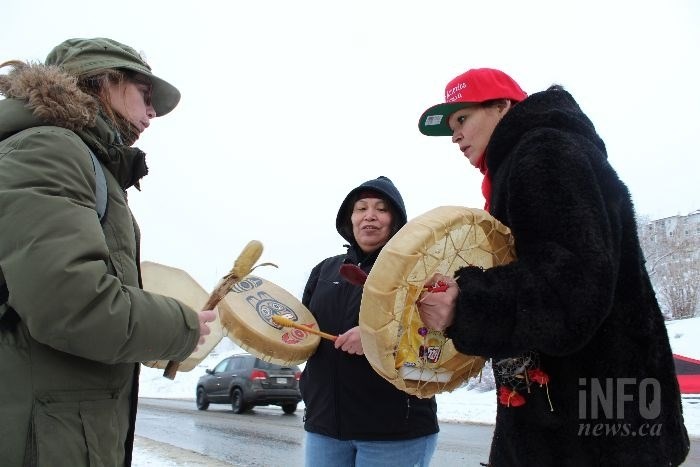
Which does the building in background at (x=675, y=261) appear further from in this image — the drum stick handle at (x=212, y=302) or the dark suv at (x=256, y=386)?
the drum stick handle at (x=212, y=302)

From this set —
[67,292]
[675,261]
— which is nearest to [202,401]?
[67,292]

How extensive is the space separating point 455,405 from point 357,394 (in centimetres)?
1264

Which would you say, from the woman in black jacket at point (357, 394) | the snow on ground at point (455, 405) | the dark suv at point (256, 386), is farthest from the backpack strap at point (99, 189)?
the dark suv at point (256, 386)

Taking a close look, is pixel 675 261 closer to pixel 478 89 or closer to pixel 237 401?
pixel 237 401

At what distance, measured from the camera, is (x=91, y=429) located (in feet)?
4.62

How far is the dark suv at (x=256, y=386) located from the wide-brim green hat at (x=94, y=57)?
12008 mm

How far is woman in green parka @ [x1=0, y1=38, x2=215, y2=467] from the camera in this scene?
1284 millimetres

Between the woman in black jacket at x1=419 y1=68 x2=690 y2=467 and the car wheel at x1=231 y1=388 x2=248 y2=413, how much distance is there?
43.2 ft

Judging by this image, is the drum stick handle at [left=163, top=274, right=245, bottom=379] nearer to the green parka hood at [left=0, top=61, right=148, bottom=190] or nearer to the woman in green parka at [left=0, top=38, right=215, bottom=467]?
the woman in green parka at [left=0, top=38, right=215, bottom=467]

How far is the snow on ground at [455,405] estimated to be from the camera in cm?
643

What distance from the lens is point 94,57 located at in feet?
5.82

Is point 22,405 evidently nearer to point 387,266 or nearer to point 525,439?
point 387,266

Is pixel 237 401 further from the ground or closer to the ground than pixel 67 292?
closer to the ground

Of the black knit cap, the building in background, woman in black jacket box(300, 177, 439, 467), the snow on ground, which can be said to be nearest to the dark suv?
the snow on ground
